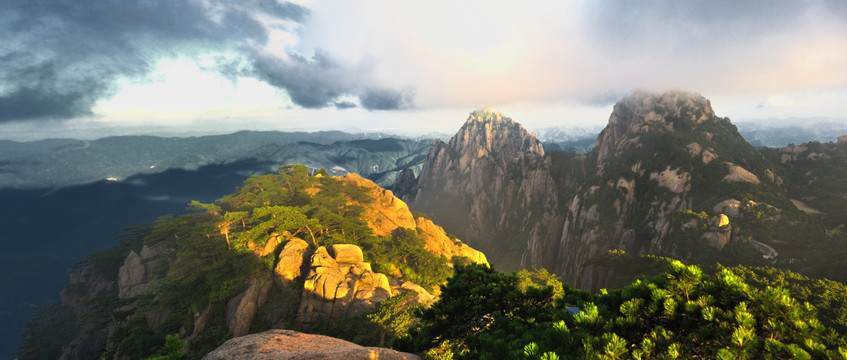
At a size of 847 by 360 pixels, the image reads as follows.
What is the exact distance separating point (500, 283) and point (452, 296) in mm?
3614

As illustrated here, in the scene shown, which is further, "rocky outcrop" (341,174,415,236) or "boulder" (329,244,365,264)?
"rocky outcrop" (341,174,415,236)

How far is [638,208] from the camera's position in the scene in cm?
11775

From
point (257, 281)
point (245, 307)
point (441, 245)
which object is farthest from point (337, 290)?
point (441, 245)

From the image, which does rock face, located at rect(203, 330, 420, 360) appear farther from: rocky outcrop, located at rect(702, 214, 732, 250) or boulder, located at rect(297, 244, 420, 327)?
rocky outcrop, located at rect(702, 214, 732, 250)

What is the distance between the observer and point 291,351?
1549 cm

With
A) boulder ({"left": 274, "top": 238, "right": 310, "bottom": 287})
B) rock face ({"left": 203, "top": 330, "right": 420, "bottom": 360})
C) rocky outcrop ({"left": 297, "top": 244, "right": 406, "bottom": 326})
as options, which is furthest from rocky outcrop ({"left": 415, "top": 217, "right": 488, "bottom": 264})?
rock face ({"left": 203, "top": 330, "right": 420, "bottom": 360})

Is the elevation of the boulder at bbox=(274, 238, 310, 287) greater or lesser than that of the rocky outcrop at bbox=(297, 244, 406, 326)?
greater

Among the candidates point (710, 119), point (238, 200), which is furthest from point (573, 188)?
point (238, 200)

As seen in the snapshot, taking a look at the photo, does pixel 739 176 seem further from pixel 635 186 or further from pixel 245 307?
pixel 245 307

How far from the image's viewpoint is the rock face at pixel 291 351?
14.7 m

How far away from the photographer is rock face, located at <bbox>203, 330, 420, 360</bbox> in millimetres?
14727

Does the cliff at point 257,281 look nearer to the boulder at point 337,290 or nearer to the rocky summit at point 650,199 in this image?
the boulder at point 337,290

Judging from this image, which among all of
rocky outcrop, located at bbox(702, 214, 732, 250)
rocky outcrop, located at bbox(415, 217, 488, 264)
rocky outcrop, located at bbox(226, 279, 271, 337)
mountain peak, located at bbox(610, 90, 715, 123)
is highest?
mountain peak, located at bbox(610, 90, 715, 123)

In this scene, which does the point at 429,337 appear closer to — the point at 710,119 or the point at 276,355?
the point at 276,355
